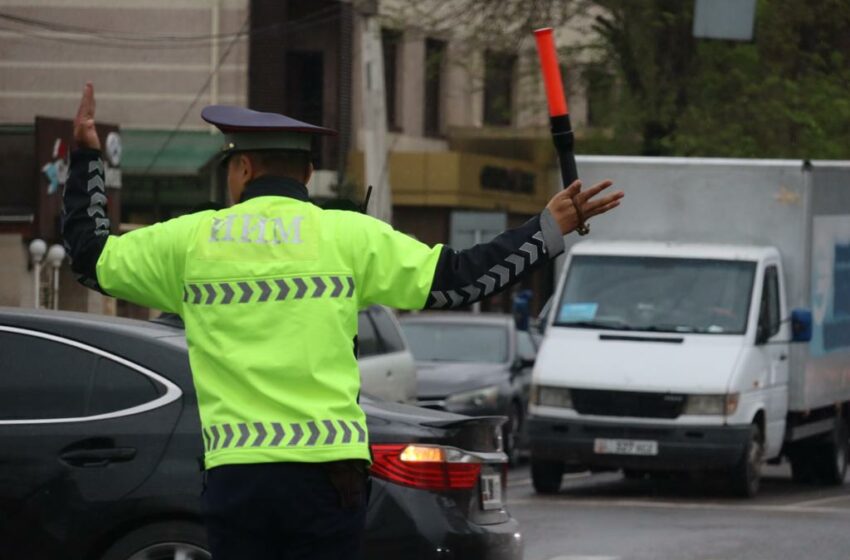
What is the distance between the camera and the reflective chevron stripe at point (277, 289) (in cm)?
468

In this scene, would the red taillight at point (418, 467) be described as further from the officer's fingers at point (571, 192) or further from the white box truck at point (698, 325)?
the white box truck at point (698, 325)

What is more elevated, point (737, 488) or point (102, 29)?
point (102, 29)

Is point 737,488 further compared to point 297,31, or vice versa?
point 297,31

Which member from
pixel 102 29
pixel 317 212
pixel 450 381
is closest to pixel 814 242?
pixel 450 381

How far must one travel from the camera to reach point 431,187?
41531 mm

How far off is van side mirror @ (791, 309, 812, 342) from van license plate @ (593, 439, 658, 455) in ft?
5.57

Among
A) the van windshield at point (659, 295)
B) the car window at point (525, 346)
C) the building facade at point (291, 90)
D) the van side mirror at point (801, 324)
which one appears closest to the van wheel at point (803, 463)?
the van side mirror at point (801, 324)

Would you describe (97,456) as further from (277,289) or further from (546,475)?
(546,475)

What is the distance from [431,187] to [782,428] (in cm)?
2481

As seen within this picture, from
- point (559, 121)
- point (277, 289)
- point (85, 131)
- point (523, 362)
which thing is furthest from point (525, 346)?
point (277, 289)

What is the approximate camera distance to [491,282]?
4738mm

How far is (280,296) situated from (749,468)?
39.0 feet

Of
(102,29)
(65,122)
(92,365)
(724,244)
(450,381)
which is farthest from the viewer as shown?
(102,29)

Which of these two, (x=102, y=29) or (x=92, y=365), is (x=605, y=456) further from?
(x=102, y=29)
